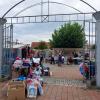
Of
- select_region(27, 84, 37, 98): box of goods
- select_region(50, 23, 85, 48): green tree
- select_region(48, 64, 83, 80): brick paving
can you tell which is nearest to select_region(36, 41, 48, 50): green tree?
select_region(50, 23, 85, 48): green tree

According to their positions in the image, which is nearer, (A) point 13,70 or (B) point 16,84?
(B) point 16,84

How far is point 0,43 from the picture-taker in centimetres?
1775

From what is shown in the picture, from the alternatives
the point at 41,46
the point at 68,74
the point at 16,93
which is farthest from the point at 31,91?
the point at 41,46

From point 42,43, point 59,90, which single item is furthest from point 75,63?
point 42,43

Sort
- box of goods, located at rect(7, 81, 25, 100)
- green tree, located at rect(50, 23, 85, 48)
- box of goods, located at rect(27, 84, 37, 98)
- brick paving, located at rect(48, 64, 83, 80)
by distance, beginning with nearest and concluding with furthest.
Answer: box of goods, located at rect(7, 81, 25, 100)
box of goods, located at rect(27, 84, 37, 98)
brick paving, located at rect(48, 64, 83, 80)
green tree, located at rect(50, 23, 85, 48)

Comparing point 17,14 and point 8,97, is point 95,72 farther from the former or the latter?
point 17,14

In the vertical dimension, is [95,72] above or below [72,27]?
below

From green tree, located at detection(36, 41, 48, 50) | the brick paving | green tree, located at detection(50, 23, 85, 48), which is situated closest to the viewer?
the brick paving

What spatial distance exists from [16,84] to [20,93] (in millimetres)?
469

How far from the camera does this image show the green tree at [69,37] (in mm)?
53672

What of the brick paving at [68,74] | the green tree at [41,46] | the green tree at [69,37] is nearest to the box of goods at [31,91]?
the brick paving at [68,74]

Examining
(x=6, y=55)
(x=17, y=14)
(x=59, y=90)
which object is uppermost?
(x=17, y=14)

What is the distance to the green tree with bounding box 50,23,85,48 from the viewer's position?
5367 cm

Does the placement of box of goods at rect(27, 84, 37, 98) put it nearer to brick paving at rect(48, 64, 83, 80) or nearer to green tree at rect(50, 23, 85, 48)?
brick paving at rect(48, 64, 83, 80)
